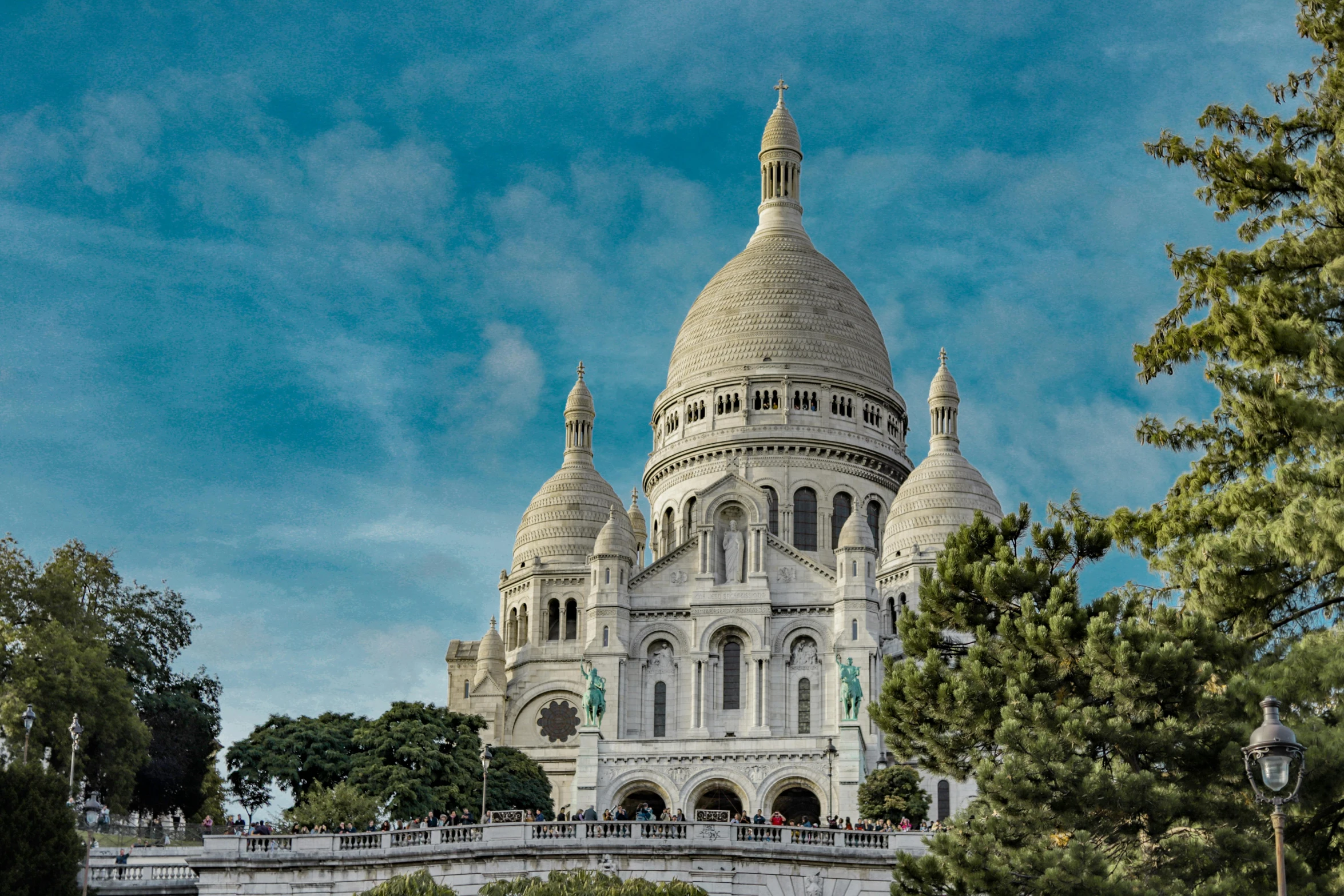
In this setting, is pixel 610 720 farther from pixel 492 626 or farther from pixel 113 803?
pixel 113 803

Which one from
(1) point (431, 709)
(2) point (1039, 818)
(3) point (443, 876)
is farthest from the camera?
(1) point (431, 709)

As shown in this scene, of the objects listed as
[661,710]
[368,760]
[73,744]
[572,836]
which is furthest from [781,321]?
[572,836]

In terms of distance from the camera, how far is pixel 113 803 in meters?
62.6

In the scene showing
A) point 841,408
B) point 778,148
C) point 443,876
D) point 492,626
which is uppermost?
point 778,148

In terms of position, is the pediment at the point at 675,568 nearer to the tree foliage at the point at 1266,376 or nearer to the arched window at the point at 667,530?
the arched window at the point at 667,530

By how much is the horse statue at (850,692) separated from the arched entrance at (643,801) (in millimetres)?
8588

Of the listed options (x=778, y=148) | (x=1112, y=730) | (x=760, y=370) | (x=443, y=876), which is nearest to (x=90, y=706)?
(x=443, y=876)

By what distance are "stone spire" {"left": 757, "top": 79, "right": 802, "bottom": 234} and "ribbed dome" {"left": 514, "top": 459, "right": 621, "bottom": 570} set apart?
1954 centimetres

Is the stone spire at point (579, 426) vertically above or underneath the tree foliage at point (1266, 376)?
above

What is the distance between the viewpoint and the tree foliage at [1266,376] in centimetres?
3175

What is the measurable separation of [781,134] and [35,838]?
76845mm

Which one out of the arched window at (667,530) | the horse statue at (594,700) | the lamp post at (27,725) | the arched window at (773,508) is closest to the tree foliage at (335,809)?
the lamp post at (27,725)

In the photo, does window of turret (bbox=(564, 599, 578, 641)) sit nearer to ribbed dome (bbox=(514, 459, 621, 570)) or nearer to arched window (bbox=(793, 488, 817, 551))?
ribbed dome (bbox=(514, 459, 621, 570))

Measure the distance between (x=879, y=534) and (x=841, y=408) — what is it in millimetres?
7181
